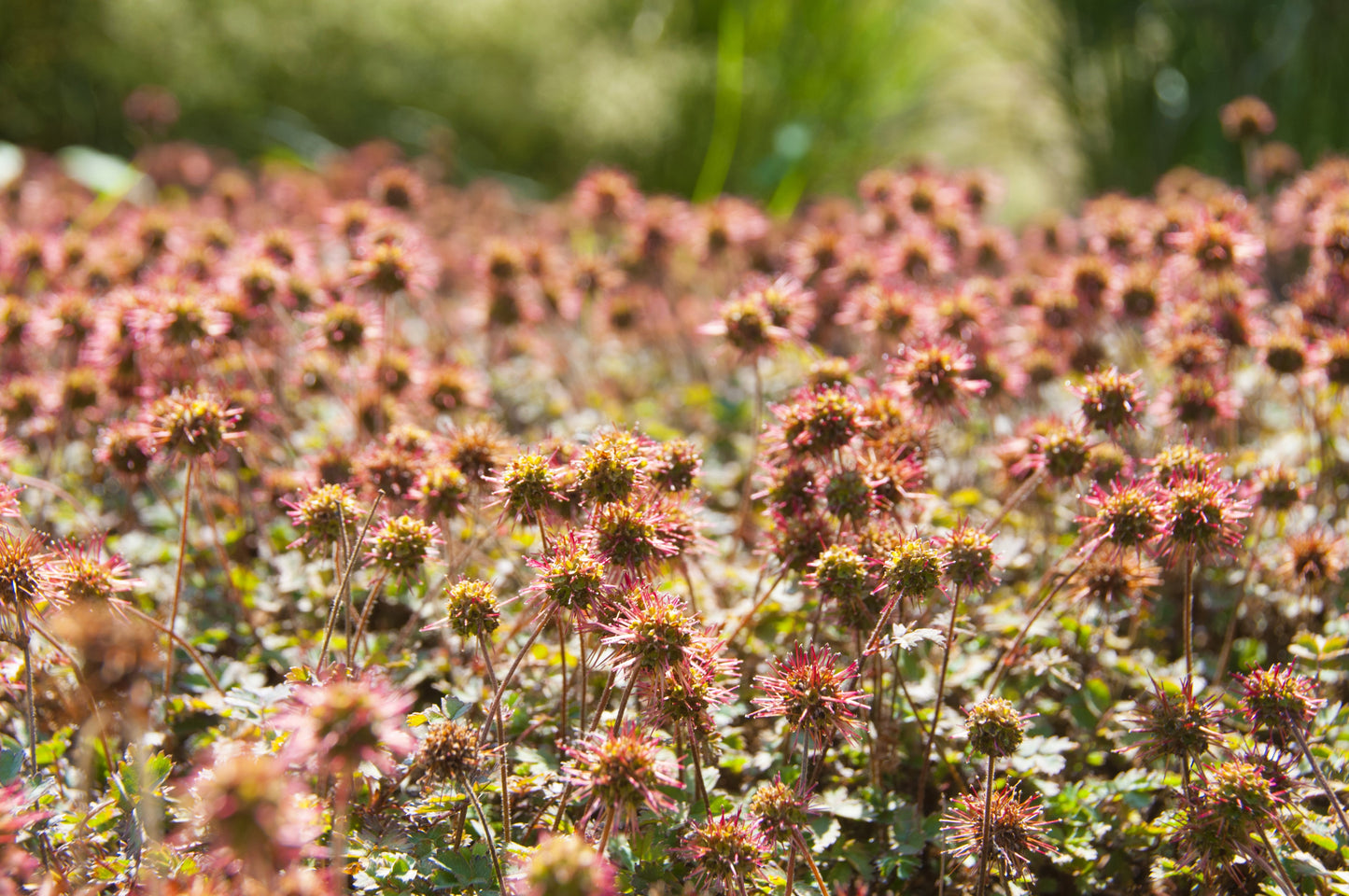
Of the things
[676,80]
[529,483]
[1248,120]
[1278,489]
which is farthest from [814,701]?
[676,80]

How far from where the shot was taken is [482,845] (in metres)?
1.93

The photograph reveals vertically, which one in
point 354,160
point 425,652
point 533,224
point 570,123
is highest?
point 570,123

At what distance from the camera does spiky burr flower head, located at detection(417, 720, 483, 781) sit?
1.85 meters

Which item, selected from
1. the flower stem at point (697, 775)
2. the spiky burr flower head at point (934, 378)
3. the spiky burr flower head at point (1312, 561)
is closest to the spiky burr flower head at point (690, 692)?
the flower stem at point (697, 775)

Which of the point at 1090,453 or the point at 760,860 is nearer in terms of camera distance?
the point at 760,860

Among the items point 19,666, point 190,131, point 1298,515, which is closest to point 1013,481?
point 1298,515

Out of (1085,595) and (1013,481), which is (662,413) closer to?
(1013,481)

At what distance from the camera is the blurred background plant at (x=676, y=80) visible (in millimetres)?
7684

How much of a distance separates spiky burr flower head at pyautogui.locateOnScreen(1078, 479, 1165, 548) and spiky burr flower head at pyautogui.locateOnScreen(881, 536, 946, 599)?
0.41 m

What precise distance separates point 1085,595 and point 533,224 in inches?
167

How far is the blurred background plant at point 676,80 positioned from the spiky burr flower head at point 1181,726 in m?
5.47

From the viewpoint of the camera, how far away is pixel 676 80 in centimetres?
888

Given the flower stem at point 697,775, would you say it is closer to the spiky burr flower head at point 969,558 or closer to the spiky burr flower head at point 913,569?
the spiky burr flower head at point 913,569

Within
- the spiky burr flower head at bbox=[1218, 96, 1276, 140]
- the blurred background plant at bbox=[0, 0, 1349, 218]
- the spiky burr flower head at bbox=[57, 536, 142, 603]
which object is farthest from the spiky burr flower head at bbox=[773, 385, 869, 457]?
the blurred background plant at bbox=[0, 0, 1349, 218]
